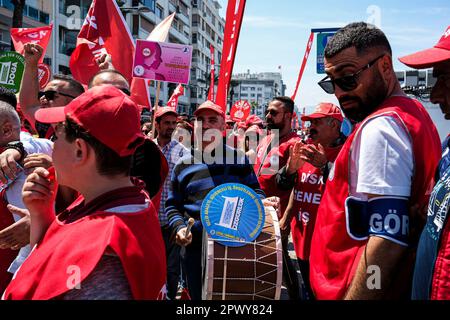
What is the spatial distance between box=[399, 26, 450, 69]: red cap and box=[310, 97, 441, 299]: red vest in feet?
0.58

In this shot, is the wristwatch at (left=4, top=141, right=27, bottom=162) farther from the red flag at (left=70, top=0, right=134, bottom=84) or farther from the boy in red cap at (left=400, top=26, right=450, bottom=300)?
the red flag at (left=70, top=0, right=134, bottom=84)

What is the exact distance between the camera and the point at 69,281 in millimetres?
1247

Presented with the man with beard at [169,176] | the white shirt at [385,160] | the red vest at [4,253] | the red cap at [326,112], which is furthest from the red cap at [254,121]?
the white shirt at [385,160]

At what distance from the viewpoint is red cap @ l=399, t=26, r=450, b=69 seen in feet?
5.60

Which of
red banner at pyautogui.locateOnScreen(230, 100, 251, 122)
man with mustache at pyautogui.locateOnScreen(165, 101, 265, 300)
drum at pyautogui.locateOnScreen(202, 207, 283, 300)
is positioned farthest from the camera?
red banner at pyautogui.locateOnScreen(230, 100, 251, 122)

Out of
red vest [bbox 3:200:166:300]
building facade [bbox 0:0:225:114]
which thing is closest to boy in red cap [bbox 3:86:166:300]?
red vest [bbox 3:200:166:300]

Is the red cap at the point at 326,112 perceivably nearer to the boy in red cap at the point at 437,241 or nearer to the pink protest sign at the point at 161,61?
the pink protest sign at the point at 161,61

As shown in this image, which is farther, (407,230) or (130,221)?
(407,230)

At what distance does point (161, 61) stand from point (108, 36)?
0.75 metres
